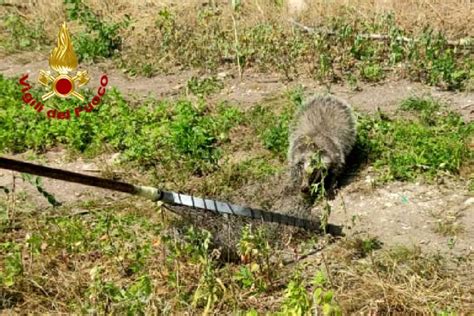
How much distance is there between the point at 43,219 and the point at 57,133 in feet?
5.32

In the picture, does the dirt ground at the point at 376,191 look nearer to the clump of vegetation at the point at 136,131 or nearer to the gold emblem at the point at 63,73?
the clump of vegetation at the point at 136,131

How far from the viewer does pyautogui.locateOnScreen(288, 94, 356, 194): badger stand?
6234 millimetres

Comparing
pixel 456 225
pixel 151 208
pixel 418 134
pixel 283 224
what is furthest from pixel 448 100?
pixel 151 208

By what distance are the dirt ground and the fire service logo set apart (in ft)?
1.55

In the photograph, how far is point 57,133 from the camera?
7.43 metres

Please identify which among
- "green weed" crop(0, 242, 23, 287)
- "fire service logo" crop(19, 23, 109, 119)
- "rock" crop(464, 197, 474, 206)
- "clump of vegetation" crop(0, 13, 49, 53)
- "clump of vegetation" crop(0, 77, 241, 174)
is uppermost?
"clump of vegetation" crop(0, 13, 49, 53)

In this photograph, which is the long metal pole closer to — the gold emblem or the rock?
the rock

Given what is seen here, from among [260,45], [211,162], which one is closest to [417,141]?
[211,162]

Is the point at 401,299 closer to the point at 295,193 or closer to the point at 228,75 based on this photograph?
the point at 295,193

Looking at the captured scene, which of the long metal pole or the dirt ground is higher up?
the long metal pole

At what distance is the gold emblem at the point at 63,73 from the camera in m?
8.43

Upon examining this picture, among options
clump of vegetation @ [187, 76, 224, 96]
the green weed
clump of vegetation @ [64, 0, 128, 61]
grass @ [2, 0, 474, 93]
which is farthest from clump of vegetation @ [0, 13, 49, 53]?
the green weed

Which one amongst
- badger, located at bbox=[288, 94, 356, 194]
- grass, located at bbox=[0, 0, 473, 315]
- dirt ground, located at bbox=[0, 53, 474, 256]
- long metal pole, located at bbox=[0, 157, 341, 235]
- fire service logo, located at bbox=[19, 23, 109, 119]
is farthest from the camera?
fire service logo, located at bbox=[19, 23, 109, 119]

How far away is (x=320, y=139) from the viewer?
21.2 feet
